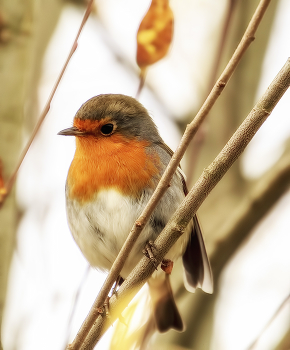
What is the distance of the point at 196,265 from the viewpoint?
336 centimetres

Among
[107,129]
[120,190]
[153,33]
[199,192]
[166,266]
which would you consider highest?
[153,33]

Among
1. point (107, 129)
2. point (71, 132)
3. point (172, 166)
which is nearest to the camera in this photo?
point (172, 166)

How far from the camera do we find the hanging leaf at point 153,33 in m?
2.07

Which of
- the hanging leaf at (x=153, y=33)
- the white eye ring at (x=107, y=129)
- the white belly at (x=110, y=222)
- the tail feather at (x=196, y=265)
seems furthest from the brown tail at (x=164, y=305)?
the hanging leaf at (x=153, y=33)

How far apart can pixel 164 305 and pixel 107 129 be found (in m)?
1.31

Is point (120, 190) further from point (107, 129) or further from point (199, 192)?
point (199, 192)

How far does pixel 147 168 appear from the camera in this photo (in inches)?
116

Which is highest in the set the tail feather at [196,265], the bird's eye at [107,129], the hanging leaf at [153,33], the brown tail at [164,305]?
the hanging leaf at [153,33]

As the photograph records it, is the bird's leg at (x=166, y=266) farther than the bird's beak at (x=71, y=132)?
No

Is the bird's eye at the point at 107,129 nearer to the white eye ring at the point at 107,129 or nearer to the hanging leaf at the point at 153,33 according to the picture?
the white eye ring at the point at 107,129

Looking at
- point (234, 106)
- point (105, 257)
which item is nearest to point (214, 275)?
point (105, 257)

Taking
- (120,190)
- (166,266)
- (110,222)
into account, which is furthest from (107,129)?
(166,266)

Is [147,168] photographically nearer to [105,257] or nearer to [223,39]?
[105,257]

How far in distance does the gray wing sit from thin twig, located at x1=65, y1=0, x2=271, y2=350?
1149 mm
